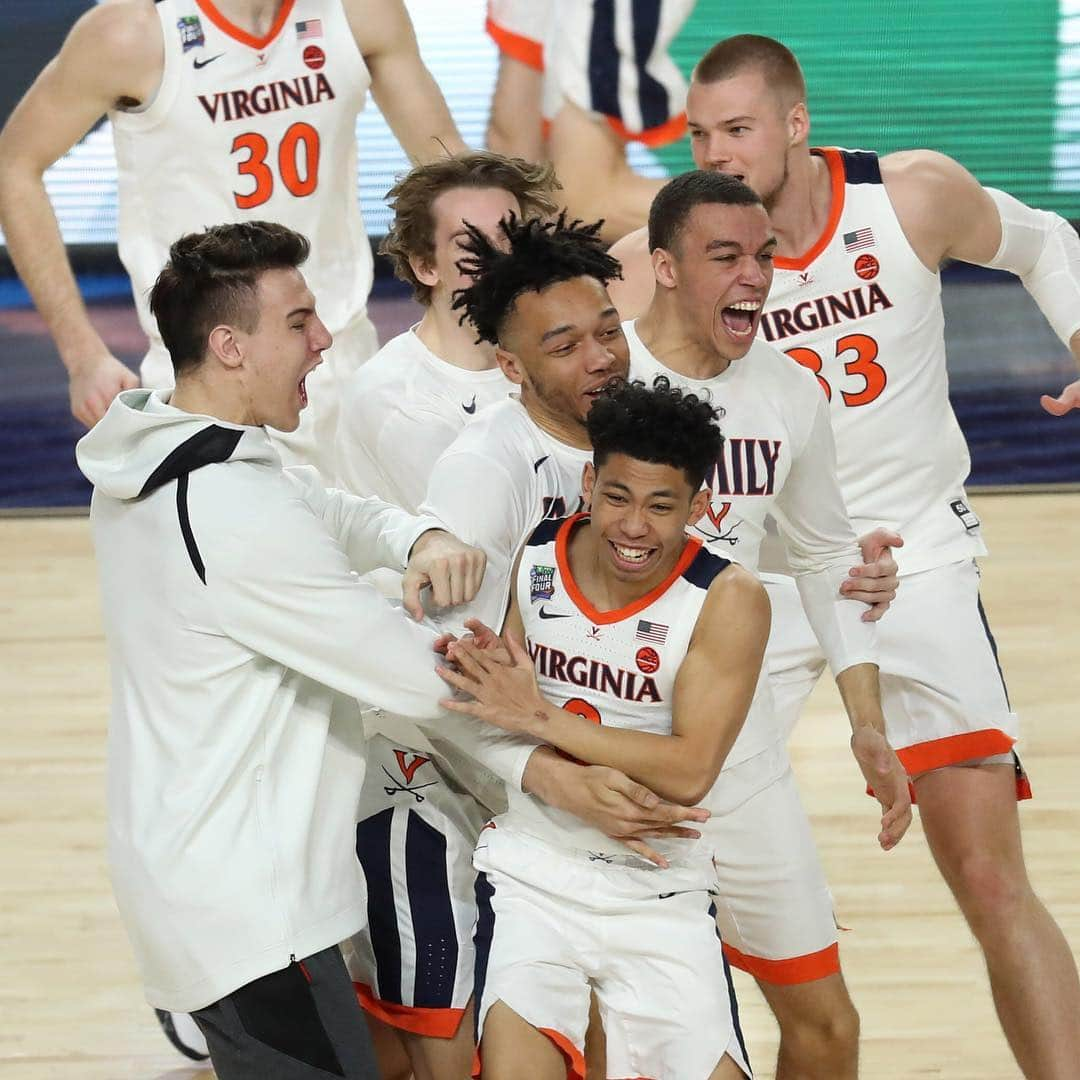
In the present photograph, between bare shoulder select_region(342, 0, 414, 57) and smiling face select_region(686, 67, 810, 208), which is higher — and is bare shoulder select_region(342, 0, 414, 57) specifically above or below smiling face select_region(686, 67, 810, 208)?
above

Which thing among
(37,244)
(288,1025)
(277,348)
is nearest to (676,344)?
(277,348)

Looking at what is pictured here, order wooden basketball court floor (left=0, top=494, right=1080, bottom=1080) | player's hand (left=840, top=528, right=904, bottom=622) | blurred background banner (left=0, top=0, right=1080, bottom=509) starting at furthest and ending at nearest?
1. blurred background banner (left=0, top=0, right=1080, bottom=509)
2. wooden basketball court floor (left=0, top=494, right=1080, bottom=1080)
3. player's hand (left=840, top=528, right=904, bottom=622)

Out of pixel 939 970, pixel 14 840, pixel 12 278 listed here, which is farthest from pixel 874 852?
pixel 12 278

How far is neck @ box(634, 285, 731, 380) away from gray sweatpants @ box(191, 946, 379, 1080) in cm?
118

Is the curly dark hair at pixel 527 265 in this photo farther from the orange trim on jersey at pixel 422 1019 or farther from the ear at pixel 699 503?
the orange trim on jersey at pixel 422 1019

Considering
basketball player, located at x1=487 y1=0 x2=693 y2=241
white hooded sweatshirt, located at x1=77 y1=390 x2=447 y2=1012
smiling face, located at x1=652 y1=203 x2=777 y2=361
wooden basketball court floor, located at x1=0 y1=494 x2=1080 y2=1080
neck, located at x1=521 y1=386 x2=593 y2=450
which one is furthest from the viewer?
basketball player, located at x1=487 y1=0 x2=693 y2=241

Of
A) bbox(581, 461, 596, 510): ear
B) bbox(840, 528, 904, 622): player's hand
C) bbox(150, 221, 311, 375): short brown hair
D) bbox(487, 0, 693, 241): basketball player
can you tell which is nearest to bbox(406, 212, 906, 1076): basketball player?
bbox(581, 461, 596, 510): ear

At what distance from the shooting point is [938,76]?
941cm

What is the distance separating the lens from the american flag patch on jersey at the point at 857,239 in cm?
391

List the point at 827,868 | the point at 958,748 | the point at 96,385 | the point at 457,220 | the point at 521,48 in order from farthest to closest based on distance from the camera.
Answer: the point at 521,48, the point at 827,868, the point at 96,385, the point at 958,748, the point at 457,220

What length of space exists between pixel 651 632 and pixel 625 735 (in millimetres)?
170

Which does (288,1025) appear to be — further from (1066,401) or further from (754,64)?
(754,64)

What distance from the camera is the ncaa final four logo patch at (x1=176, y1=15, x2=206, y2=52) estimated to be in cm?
436

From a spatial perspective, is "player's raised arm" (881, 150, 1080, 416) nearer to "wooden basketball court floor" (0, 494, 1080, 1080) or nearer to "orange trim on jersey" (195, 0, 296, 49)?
"wooden basketball court floor" (0, 494, 1080, 1080)
